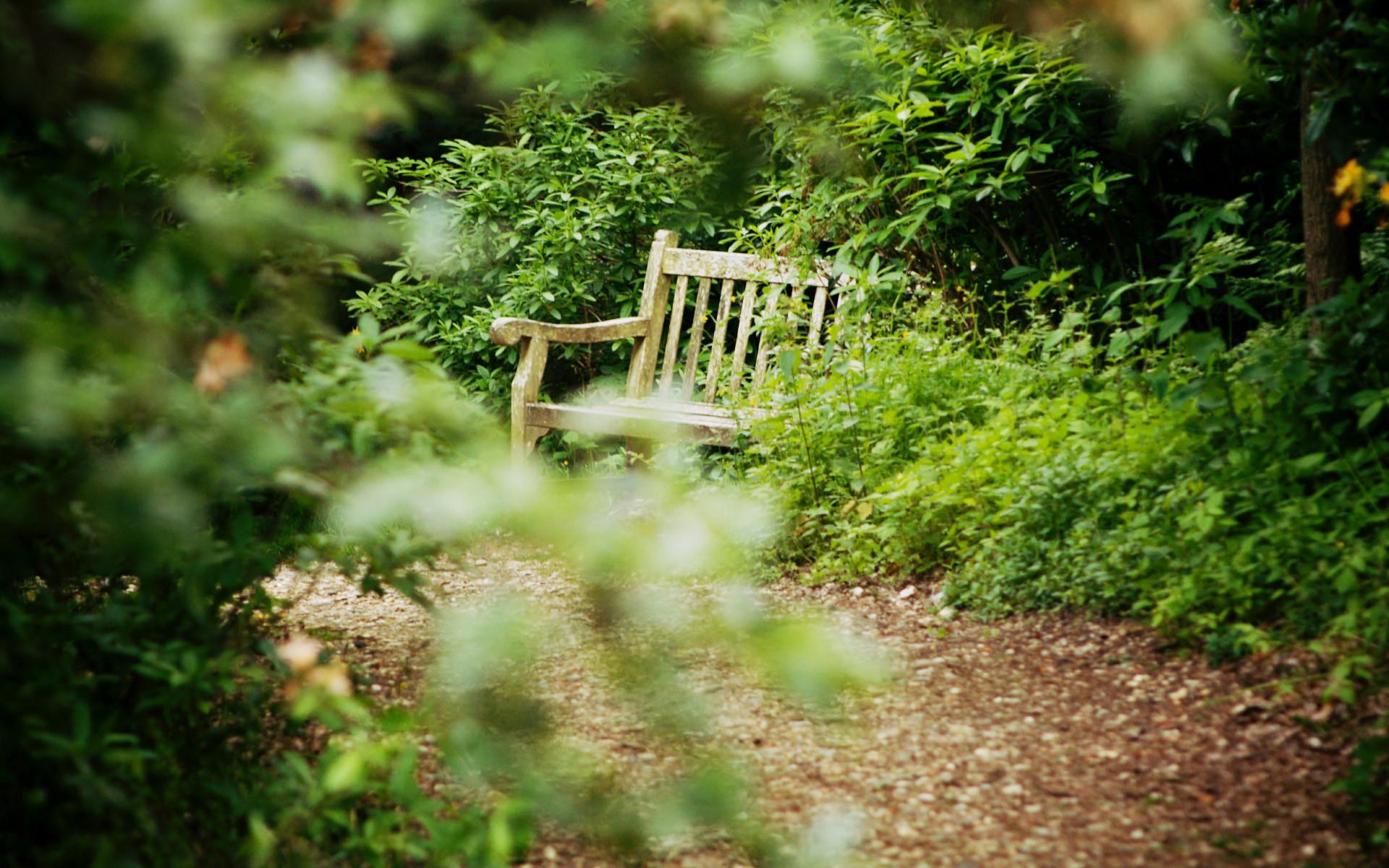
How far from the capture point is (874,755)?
2.44 metres

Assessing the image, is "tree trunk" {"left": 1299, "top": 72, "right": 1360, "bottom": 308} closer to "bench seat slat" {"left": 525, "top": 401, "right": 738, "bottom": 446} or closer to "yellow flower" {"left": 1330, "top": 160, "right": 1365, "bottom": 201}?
"yellow flower" {"left": 1330, "top": 160, "right": 1365, "bottom": 201}

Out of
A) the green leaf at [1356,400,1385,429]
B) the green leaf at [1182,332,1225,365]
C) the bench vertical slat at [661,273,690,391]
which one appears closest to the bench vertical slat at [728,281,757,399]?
the bench vertical slat at [661,273,690,391]

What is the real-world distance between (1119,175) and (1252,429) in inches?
49.2

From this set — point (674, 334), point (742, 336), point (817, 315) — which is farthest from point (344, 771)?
point (674, 334)

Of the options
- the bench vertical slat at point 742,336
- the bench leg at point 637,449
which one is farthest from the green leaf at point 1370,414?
the bench vertical slat at point 742,336

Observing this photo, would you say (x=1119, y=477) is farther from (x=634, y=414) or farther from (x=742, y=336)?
(x=742, y=336)

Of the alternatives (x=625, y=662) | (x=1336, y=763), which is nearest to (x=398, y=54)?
(x=625, y=662)

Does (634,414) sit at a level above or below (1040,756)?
above

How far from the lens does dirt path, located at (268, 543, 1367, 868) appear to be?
6.53 ft

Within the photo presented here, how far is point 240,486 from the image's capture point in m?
1.49

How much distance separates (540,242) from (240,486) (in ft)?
13.8

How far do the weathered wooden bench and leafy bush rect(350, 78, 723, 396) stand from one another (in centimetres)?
30

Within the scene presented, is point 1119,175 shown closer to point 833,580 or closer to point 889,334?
point 889,334

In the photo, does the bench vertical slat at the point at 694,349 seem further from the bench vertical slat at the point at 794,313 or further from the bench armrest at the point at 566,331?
the bench vertical slat at the point at 794,313
